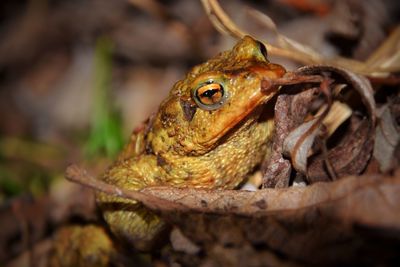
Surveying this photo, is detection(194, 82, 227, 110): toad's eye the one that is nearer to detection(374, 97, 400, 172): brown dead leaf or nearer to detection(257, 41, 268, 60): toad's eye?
detection(257, 41, 268, 60): toad's eye

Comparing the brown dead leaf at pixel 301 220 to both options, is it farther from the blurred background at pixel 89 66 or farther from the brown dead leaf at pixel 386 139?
the blurred background at pixel 89 66

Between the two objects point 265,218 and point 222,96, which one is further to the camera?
point 222,96

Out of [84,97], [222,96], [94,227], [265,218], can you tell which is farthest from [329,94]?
[84,97]

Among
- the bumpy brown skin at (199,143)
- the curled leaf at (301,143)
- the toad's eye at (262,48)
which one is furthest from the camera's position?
the toad's eye at (262,48)

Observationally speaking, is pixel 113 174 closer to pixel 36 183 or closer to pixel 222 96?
pixel 222 96

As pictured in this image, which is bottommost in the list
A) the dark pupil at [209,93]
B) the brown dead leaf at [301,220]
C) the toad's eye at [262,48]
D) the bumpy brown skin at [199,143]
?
the brown dead leaf at [301,220]

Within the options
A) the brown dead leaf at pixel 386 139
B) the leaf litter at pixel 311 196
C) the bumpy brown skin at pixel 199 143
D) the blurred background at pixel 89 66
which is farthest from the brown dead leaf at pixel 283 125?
the blurred background at pixel 89 66
